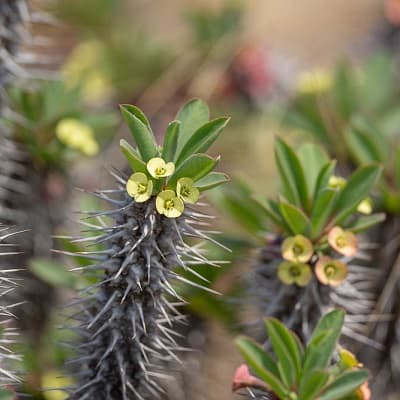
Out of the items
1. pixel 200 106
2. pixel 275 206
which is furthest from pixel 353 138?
pixel 200 106

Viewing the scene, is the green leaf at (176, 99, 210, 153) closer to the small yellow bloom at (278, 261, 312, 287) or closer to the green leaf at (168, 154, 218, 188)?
the green leaf at (168, 154, 218, 188)

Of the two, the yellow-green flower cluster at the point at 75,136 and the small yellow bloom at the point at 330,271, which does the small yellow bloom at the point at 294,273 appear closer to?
the small yellow bloom at the point at 330,271

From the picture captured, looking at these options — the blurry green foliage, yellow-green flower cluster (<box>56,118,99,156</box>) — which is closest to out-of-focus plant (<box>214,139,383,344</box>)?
yellow-green flower cluster (<box>56,118,99,156</box>)

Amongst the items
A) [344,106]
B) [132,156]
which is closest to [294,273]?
[132,156]

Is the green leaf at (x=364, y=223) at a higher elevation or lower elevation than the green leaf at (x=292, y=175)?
lower

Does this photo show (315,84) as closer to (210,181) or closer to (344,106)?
(344,106)

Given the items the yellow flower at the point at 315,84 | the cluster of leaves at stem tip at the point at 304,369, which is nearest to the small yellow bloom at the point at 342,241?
the cluster of leaves at stem tip at the point at 304,369

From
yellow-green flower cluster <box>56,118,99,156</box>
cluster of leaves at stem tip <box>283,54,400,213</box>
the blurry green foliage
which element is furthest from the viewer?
the blurry green foliage
